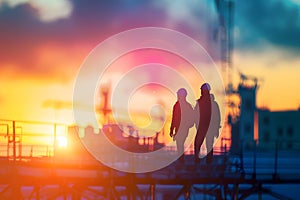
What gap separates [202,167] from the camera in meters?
20.2

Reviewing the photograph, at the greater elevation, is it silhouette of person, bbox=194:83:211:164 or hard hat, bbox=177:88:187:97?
hard hat, bbox=177:88:187:97

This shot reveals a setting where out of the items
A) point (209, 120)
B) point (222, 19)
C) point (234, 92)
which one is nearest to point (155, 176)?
point (209, 120)

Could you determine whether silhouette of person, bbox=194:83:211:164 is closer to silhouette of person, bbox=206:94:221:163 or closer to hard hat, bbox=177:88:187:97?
silhouette of person, bbox=206:94:221:163

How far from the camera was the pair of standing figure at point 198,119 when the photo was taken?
19234mm

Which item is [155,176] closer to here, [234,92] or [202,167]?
[202,167]

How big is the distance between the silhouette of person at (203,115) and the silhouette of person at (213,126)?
12 centimetres

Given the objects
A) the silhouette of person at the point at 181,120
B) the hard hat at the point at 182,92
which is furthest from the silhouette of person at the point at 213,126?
the hard hat at the point at 182,92

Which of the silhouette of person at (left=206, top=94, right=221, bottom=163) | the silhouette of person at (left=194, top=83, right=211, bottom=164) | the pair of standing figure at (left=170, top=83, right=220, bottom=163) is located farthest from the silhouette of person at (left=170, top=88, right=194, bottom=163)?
the silhouette of person at (left=206, top=94, right=221, bottom=163)

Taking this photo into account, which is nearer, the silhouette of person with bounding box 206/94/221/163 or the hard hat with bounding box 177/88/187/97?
the hard hat with bounding box 177/88/187/97

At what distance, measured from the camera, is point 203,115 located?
1927 centimetres

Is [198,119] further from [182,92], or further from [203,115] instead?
[182,92]

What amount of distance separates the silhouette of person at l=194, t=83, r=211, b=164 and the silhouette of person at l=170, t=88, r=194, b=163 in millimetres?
237

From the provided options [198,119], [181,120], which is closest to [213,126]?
[198,119]

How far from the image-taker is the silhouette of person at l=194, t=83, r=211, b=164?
19.2 metres
